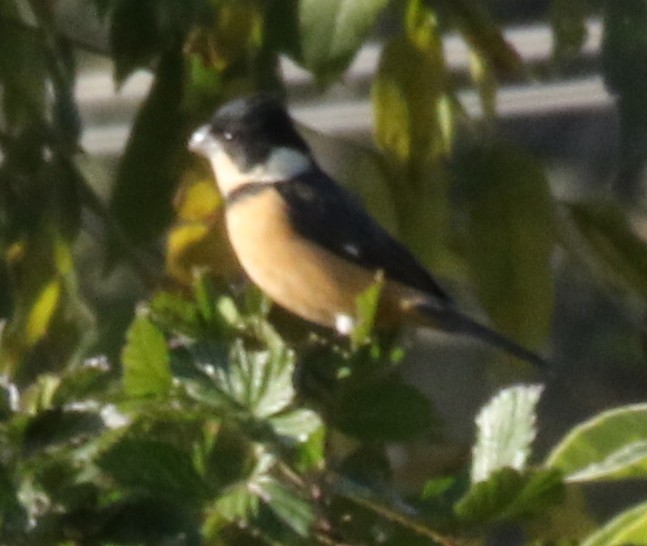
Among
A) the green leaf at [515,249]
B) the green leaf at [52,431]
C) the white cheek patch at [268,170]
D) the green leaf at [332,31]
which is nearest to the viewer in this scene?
the green leaf at [52,431]

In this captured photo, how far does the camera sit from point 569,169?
2480mm

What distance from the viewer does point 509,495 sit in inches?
25.8

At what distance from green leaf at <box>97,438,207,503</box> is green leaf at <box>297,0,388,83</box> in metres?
0.45

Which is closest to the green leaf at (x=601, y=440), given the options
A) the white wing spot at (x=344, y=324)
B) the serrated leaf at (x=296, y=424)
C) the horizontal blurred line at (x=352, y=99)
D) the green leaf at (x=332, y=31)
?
the serrated leaf at (x=296, y=424)

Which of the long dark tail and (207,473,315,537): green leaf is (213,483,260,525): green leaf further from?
the long dark tail

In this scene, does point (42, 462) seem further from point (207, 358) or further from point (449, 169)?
point (449, 169)

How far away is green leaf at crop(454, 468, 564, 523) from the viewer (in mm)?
649

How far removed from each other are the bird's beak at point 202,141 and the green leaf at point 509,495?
0.72 metres

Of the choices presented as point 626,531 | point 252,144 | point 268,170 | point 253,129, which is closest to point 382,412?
point 626,531

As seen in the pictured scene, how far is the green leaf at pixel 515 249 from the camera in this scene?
1175 mm

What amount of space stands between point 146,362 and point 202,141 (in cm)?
86

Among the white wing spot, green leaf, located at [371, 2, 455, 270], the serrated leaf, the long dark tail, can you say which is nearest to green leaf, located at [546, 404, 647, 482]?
the serrated leaf

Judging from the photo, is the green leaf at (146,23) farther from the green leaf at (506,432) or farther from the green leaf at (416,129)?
the green leaf at (506,432)

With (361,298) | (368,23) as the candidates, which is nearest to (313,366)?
(361,298)
